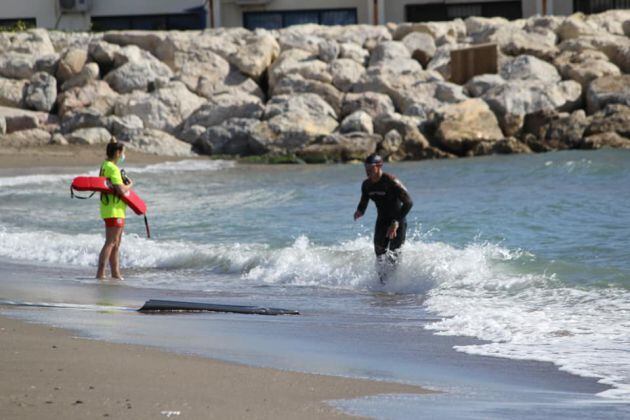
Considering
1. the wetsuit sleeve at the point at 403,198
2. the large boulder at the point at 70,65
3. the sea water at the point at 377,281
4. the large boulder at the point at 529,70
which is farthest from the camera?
the large boulder at the point at 70,65

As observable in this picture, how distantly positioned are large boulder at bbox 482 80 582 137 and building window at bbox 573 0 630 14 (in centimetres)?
1015

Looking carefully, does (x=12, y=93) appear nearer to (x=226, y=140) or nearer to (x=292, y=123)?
(x=226, y=140)

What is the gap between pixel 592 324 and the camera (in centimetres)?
927

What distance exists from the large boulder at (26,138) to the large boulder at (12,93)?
78.4 inches

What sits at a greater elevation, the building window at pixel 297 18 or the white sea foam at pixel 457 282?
the building window at pixel 297 18

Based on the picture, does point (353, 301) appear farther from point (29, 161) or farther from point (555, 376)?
point (29, 161)

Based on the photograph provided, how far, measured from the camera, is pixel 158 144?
1176 inches

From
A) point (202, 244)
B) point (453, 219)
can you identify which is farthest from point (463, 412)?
point (453, 219)

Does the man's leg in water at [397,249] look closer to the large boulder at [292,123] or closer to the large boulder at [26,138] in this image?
the large boulder at [292,123]

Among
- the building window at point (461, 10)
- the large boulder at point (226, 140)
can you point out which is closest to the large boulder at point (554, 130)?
the large boulder at point (226, 140)

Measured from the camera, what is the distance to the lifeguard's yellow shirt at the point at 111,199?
1206 cm

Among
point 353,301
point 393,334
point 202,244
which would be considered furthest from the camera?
point 202,244

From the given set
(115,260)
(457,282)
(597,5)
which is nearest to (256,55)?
(597,5)

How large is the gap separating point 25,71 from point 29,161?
6.83m
